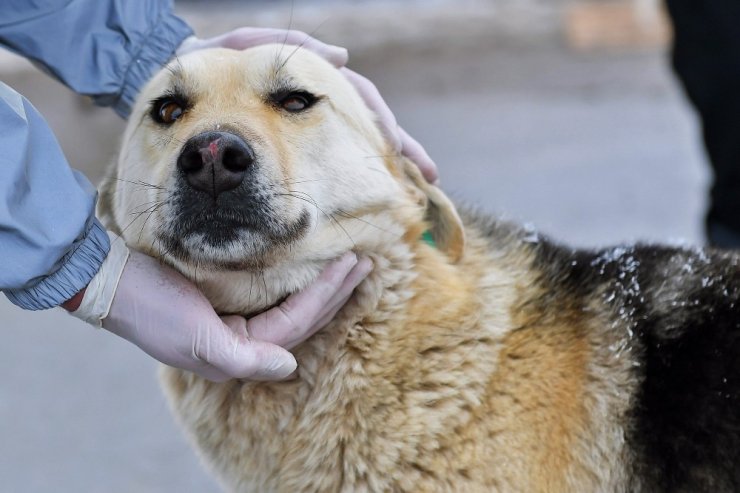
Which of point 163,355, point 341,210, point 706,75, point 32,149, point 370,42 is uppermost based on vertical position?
point 32,149

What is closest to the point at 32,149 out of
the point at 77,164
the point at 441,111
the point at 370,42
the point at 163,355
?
the point at 163,355

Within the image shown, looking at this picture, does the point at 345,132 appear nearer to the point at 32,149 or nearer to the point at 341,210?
the point at 341,210

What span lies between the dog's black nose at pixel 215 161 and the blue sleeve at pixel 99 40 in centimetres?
69

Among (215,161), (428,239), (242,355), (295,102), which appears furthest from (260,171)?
(428,239)

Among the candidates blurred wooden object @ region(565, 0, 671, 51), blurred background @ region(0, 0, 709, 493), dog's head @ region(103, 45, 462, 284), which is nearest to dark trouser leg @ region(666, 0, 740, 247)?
blurred background @ region(0, 0, 709, 493)

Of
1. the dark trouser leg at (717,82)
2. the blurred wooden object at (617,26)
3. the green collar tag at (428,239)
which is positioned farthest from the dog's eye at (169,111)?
the blurred wooden object at (617,26)

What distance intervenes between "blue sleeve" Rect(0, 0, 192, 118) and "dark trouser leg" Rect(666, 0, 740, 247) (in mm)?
2153

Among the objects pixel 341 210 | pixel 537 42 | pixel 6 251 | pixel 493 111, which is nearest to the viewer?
pixel 6 251

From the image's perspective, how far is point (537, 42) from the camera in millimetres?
9992

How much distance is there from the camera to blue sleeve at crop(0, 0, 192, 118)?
8.54ft

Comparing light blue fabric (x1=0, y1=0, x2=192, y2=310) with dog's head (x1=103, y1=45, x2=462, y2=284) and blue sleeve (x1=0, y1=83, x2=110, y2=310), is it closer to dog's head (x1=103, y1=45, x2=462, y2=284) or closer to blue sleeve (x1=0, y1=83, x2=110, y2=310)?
blue sleeve (x1=0, y1=83, x2=110, y2=310)

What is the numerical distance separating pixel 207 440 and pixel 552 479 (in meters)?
0.89

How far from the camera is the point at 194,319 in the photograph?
2266 millimetres

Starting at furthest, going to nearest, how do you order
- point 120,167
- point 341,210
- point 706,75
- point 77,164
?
point 77,164 < point 706,75 < point 120,167 < point 341,210
